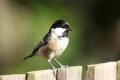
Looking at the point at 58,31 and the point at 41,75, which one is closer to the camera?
the point at 41,75

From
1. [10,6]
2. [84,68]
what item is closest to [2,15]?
[10,6]

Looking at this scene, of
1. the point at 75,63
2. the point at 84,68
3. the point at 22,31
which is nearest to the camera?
the point at 84,68

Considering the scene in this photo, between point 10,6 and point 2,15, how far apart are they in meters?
0.25

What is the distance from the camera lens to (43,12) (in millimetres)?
11359

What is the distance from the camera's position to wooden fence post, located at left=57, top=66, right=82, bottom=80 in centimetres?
559

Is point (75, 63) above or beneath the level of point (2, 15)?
beneath

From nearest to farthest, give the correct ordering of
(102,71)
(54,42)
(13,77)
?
(13,77)
(102,71)
(54,42)

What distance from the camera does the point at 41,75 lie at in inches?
211

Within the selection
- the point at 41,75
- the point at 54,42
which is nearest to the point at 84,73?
the point at 41,75

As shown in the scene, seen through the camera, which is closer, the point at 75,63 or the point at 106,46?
the point at 75,63

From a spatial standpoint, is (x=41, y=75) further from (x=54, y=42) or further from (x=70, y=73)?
(x=54, y=42)

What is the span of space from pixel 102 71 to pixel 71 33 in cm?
558

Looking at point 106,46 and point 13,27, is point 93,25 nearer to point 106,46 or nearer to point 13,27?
point 106,46

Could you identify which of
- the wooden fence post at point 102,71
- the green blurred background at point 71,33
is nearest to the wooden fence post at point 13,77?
the wooden fence post at point 102,71
